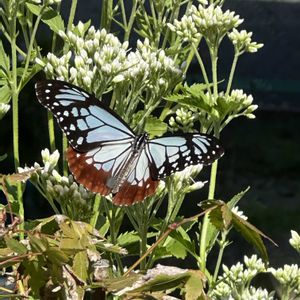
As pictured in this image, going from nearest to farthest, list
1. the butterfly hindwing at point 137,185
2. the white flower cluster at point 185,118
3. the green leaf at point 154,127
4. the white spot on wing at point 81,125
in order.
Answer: the butterfly hindwing at point 137,185, the white spot on wing at point 81,125, the green leaf at point 154,127, the white flower cluster at point 185,118

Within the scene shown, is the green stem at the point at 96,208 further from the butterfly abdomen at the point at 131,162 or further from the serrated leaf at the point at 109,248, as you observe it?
the serrated leaf at the point at 109,248

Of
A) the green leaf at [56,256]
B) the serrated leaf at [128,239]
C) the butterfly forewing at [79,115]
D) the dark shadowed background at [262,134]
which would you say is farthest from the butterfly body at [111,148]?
the dark shadowed background at [262,134]

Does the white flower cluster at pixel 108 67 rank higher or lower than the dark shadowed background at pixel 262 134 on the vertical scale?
higher

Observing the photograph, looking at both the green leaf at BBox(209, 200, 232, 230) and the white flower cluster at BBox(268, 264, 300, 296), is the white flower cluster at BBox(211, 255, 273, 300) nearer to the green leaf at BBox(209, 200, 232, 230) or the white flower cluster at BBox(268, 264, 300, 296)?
the white flower cluster at BBox(268, 264, 300, 296)

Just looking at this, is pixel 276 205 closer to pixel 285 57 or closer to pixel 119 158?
pixel 285 57

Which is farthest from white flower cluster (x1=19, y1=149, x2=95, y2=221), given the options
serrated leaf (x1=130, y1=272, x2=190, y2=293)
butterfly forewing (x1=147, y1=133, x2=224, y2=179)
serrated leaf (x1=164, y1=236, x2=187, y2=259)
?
serrated leaf (x1=130, y1=272, x2=190, y2=293)

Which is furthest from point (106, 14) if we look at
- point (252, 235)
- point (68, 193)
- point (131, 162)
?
point (252, 235)

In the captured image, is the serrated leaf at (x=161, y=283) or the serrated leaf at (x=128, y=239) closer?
the serrated leaf at (x=161, y=283)

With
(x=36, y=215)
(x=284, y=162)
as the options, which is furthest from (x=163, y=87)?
(x=284, y=162)
